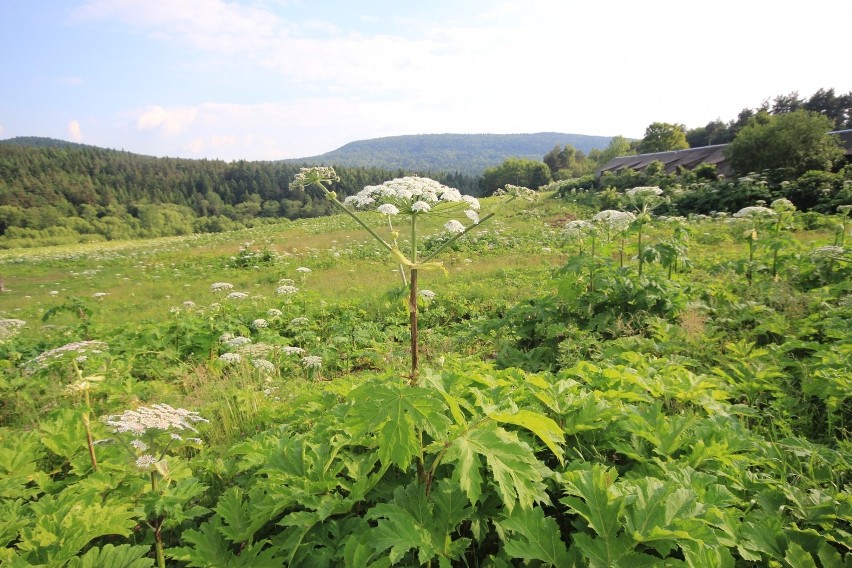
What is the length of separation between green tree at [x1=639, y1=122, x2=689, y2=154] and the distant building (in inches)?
846

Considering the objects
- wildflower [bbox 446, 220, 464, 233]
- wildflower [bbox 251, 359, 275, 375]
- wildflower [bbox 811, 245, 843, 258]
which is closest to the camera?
wildflower [bbox 446, 220, 464, 233]

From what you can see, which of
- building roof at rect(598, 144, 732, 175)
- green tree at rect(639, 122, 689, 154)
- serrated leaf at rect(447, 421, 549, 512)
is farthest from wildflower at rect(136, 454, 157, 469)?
green tree at rect(639, 122, 689, 154)

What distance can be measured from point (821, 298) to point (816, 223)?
1394 centimetres

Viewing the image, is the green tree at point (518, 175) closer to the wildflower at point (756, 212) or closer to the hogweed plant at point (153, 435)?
the wildflower at point (756, 212)

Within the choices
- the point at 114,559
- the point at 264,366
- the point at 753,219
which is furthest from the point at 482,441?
the point at 753,219

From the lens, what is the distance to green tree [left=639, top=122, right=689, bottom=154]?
2712 inches

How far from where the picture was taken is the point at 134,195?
4528 inches

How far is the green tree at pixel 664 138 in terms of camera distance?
68875 millimetres

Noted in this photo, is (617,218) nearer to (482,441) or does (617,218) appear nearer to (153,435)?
(482,441)

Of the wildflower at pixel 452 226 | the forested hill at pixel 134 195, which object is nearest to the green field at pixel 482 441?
the wildflower at pixel 452 226

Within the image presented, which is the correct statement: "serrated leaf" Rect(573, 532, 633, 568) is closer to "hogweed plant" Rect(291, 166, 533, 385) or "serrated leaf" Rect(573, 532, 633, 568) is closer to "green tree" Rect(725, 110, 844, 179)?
"hogweed plant" Rect(291, 166, 533, 385)

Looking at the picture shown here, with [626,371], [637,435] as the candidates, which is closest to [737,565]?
[637,435]

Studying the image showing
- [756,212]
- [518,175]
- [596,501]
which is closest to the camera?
[596,501]

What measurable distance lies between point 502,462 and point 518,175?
341ft
